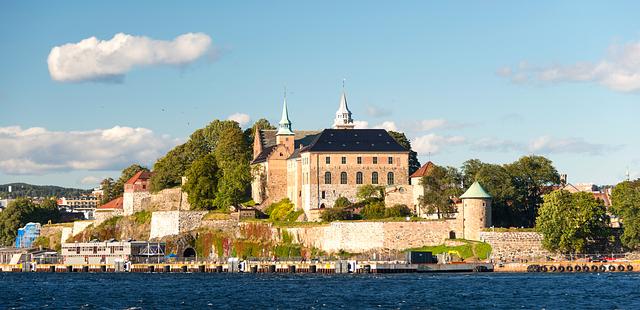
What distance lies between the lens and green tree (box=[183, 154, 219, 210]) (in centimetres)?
12644

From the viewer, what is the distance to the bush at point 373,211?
110 metres

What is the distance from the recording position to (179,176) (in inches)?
5374

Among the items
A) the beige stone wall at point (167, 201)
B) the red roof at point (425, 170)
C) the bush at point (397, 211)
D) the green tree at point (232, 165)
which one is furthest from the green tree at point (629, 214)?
the beige stone wall at point (167, 201)

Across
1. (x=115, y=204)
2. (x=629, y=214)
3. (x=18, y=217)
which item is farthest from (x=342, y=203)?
(x=18, y=217)

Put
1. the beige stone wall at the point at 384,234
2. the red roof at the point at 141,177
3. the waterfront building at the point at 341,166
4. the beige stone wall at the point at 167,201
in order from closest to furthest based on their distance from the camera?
the beige stone wall at the point at 384,234
the waterfront building at the point at 341,166
the beige stone wall at the point at 167,201
the red roof at the point at 141,177

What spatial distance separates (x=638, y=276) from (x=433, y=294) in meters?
21.8

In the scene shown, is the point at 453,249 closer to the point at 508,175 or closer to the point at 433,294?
the point at 508,175

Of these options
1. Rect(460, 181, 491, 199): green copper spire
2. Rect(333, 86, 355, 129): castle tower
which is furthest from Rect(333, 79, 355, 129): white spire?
Rect(460, 181, 491, 199): green copper spire

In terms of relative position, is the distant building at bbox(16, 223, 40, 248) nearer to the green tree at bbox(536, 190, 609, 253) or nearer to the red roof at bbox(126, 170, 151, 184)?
the red roof at bbox(126, 170, 151, 184)

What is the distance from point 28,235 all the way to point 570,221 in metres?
72.9

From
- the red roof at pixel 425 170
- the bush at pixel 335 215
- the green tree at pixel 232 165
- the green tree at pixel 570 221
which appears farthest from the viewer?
the green tree at pixel 232 165

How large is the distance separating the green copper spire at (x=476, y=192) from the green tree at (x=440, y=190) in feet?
15.6

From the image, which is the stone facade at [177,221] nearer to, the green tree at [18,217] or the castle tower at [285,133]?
the castle tower at [285,133]

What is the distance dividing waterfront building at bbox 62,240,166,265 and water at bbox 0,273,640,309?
52.6 ft
